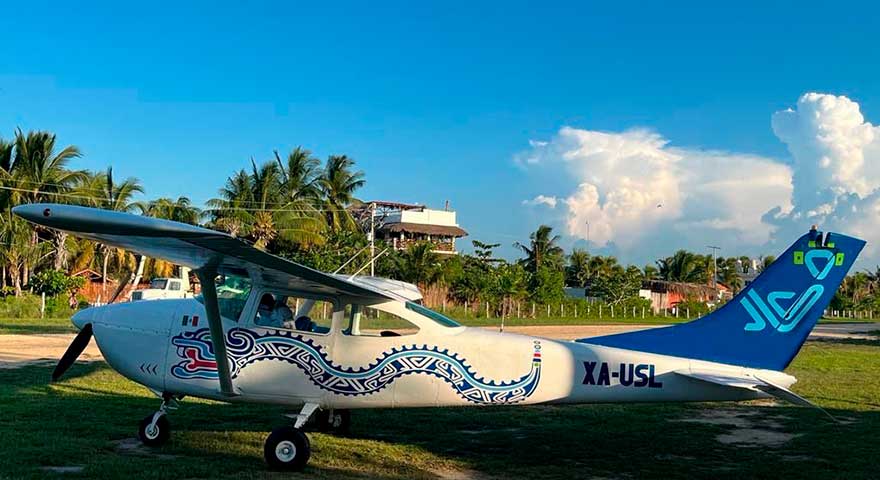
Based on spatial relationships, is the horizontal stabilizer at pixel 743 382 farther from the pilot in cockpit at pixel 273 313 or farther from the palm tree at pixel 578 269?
the palm tree at pixel 578 269

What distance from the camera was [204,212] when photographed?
4459 cm

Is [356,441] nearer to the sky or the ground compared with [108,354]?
nearer to the ground

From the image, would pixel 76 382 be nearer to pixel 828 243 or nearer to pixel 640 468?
pixel 640 468

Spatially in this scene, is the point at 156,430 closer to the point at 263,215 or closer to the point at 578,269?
the point at 263,215

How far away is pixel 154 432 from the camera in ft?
26.6

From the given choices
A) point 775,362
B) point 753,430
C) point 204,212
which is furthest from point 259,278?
point 204,212

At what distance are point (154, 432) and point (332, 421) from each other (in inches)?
89.2

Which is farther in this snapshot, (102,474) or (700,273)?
(700,273)

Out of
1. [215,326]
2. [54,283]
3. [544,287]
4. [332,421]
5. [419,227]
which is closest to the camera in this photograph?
[215,326]

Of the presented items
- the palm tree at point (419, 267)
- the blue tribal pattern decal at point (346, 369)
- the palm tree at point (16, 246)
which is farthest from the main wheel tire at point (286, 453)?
the palm tree at point (419, 267)

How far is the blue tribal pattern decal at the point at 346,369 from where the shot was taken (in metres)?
7.83

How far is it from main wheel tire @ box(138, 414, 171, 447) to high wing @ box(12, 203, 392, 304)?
190cm

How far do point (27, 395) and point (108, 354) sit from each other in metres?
4.17

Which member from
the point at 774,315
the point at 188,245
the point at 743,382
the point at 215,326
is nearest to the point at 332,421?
the point at 215,326
